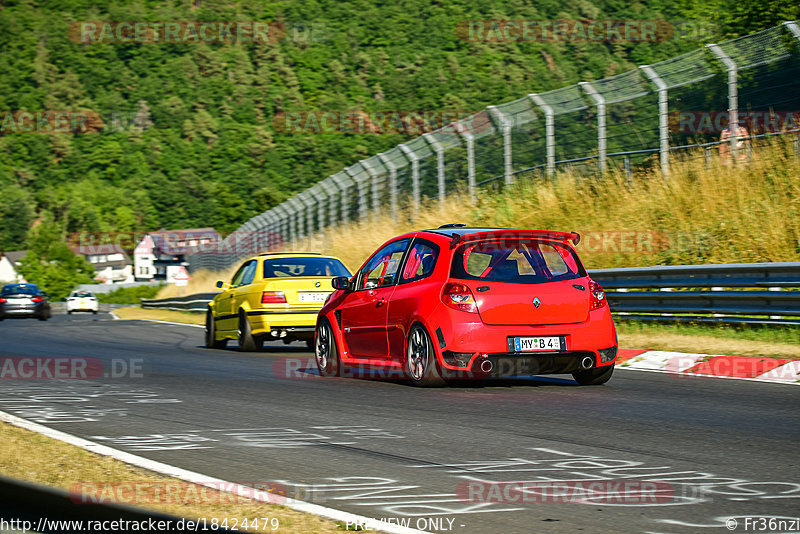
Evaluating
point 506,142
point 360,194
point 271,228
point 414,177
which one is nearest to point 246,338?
point 506,142

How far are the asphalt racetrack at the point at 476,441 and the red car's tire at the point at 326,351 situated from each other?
0.24 m

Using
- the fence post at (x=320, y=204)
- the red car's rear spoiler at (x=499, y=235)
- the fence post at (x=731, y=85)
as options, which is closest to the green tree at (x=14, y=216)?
the fence post at (x=320, y=204)

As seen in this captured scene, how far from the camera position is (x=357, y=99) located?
12288 cm

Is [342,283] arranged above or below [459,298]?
above

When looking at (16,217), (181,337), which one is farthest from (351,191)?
(16,217)

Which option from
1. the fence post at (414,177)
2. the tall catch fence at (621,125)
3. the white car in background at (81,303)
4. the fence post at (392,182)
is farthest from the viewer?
the white car in background at (81,303)

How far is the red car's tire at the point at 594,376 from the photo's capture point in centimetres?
1015

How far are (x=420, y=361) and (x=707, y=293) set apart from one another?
5473 mm

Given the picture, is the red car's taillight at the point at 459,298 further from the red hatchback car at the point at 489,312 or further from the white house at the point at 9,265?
the white house at the point at 9,265

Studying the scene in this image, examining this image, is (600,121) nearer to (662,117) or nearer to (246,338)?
(662,117)

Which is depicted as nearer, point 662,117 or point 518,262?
point 518,262

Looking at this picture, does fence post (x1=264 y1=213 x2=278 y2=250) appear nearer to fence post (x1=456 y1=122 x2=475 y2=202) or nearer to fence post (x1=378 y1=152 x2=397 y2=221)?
fence post (x1=378 y1=152 x2=397 y2=221)

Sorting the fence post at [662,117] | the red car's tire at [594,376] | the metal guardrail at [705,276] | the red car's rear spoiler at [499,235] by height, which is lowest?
the red car's tire at [594,376]

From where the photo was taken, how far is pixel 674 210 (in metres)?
18.9
